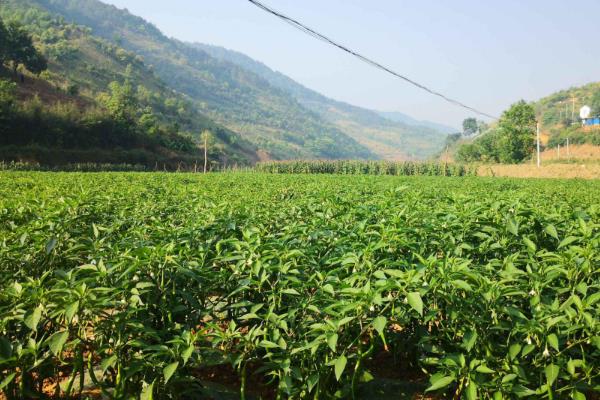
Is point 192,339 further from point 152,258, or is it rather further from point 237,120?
point 237,120

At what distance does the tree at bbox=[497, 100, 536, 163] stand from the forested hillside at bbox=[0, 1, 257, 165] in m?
47.3

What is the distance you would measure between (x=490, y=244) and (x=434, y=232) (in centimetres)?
47

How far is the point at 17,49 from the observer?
57344mm

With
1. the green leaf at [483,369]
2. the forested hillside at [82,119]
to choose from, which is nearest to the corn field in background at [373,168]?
the forested hillside at [82,119]

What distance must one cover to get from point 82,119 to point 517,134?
61.3 m

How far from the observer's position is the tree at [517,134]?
2744 inches

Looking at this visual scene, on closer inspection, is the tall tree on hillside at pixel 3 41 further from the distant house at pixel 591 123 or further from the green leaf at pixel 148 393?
the distant house at pixel 591 123

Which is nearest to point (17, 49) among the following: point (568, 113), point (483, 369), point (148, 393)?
point (148, 393)

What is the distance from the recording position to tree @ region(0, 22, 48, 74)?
184 feet

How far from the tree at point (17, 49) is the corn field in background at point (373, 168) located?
Answer: 33386 millimetres

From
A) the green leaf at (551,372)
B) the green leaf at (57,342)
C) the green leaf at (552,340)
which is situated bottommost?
the green leaf at (551,372)

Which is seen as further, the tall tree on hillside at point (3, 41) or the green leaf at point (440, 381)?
the tall tree on hillside at point (3, 41)

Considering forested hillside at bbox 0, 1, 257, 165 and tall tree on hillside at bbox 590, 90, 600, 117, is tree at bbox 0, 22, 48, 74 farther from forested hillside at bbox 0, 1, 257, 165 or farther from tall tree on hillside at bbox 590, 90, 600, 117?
tall tree on hillside at bbox 590, 90, 600, 117

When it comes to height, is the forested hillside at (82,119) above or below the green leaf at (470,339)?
above
